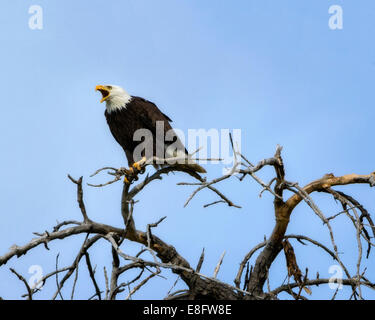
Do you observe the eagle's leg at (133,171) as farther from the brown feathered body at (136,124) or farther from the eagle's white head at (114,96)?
the eagle's white head at (114,96)

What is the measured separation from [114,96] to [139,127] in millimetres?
745

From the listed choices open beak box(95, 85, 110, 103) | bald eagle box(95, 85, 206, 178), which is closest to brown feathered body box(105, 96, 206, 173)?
bald eagle box(95, 85, 206, 178)

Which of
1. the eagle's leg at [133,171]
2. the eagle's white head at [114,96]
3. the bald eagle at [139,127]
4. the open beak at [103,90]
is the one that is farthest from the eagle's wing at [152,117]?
the eagle's leg at [133,171]

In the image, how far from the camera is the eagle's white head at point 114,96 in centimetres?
721

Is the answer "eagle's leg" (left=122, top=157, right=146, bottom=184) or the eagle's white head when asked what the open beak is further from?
"eagle's leg" (left=122, top=157, right=146, bottom=184)

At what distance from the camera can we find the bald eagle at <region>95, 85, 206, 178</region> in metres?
6.80

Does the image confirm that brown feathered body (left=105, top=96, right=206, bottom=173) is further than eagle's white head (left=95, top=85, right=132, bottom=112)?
No

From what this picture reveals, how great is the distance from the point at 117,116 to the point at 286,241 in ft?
9.37

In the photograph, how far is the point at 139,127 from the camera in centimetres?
689

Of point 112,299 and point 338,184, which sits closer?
point 112,299
